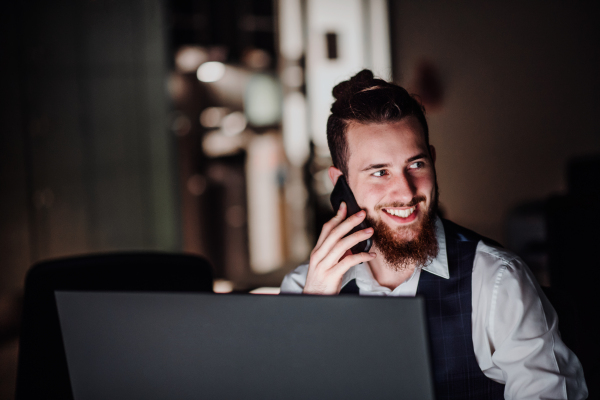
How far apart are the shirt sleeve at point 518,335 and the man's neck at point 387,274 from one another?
18cm

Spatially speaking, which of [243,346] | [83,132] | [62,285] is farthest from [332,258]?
[83,132]

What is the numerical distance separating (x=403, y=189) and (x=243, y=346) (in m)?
0.58

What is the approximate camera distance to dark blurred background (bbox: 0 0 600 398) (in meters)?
3.63

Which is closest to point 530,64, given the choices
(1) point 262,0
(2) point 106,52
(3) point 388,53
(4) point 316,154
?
(3) point 388,53

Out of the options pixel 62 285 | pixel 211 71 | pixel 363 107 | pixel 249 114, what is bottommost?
pixel 62 285

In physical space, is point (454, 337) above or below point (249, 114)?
below

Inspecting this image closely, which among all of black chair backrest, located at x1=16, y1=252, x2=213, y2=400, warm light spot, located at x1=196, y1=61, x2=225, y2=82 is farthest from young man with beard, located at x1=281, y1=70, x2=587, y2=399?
warm light spot, located at x1=196, y1=61, x2=225, y2=82

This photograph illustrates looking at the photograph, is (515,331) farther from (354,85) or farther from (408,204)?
(354,85)

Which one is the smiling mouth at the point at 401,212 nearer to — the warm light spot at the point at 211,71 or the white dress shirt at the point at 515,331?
the white dress shirt at the point at 515,331

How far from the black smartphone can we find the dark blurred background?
2.97 metres

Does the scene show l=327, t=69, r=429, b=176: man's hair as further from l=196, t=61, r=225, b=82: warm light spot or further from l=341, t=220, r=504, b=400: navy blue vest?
l=196, t=61, r=225, b=82: warm light spot

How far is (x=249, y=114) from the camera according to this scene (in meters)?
4.23

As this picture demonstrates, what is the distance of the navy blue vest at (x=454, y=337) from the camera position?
946 mm

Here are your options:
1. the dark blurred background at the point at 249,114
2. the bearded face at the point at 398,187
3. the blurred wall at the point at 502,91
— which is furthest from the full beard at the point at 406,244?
the blurred wall at the point at 502,91
